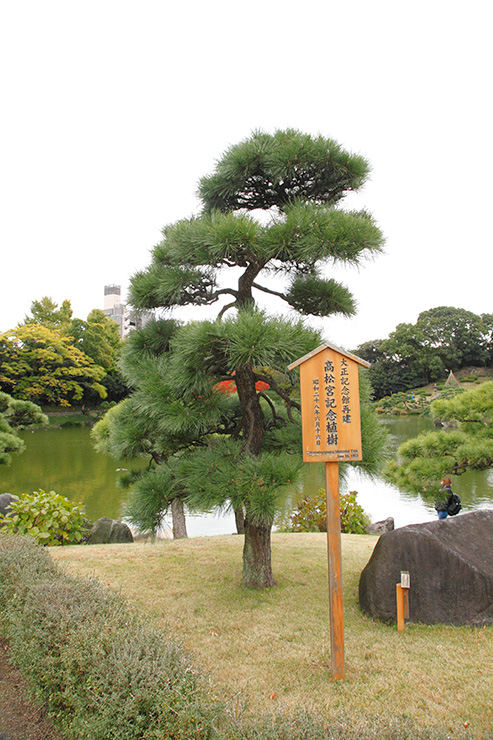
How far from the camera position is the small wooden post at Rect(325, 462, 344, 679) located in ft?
7.81

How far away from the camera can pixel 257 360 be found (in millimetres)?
2902

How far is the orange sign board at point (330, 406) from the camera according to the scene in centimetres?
252

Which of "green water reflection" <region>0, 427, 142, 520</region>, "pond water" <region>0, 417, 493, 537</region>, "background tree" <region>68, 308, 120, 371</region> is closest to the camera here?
"pond water" <region>0, 417, 493, 537</region>

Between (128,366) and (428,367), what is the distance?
92.2ft

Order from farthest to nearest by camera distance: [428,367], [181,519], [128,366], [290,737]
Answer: [428,367] → [181,519] → [128,366] → [290,737]

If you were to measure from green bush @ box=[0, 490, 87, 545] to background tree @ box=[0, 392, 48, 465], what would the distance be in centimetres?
155

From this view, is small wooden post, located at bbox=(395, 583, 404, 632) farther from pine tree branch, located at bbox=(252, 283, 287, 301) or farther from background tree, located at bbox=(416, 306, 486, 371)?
background tree, located at bbox=(416, 306, 486, 371)

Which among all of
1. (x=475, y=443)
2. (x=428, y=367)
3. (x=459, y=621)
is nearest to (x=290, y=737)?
(x=459, y=621)

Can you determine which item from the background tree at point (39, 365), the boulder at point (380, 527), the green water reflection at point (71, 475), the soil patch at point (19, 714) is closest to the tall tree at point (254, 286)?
the soil patch at point (19, 714)

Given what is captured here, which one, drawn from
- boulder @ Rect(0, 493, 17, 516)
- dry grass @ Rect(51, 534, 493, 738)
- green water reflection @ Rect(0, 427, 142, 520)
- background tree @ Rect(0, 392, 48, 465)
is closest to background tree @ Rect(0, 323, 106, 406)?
green water reflection @ Rect(0, 427, 142, 520)

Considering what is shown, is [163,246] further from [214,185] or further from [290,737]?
[290,737]

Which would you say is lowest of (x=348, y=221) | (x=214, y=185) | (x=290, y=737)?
(x=290, y=737)

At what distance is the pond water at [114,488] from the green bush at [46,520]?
2709 mm

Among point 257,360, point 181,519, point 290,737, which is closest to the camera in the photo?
point 290,737
